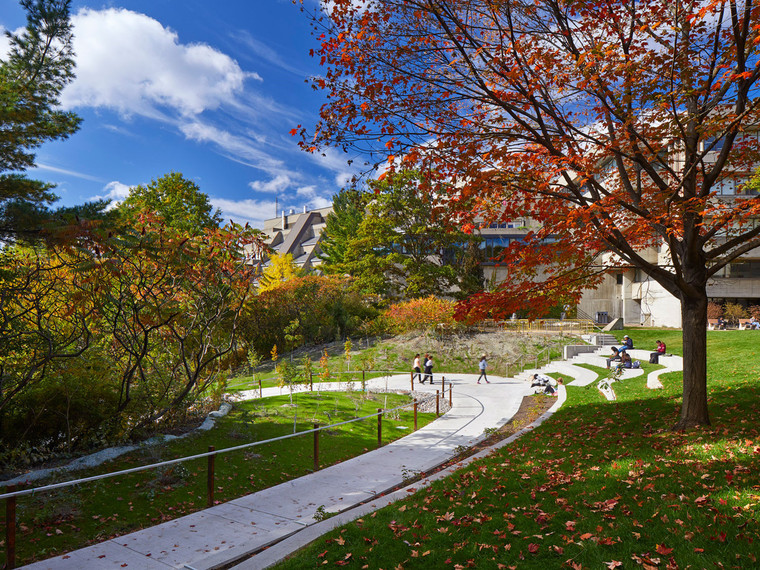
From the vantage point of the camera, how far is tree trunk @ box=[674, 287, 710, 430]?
27.1ft

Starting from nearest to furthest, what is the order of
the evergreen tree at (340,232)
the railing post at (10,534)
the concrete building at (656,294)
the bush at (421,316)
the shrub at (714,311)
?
the railing post at (10,534) → the bush at (421,316) → the shrub at (714,311) → the concrete building at (656,294) → the evergreen tree at (340,232)

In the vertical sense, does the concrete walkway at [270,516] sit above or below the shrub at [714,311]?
below

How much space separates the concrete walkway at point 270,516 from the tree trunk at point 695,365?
14.6 ft

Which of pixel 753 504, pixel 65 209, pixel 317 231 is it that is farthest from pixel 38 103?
pixel 317 231

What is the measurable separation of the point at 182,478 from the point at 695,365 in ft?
29.9

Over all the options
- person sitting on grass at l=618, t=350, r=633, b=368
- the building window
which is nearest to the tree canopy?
person sitting on grass at l=618, t=350, r=633, b=368

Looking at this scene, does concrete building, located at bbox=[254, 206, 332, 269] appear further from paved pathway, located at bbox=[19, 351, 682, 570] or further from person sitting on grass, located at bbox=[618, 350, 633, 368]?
paved pathway, located at bbox=[19, 351, 682, 570]

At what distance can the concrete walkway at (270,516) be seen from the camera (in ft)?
16.8

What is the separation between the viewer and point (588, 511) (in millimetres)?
5344

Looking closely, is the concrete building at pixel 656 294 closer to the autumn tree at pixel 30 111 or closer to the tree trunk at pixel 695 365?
the tree trunk at pixel 695 365

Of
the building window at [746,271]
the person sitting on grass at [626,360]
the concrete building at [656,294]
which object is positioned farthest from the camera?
the building window at [746,271]

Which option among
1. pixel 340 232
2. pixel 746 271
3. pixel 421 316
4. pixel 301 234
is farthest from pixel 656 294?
pixel 301 234

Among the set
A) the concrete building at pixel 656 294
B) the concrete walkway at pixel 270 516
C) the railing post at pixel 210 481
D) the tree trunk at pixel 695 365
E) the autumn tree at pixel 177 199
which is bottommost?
the concrete walkway at pixel 270 516

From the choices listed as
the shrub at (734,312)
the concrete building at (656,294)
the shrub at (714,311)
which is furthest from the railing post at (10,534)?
the shrub at (734,312)
